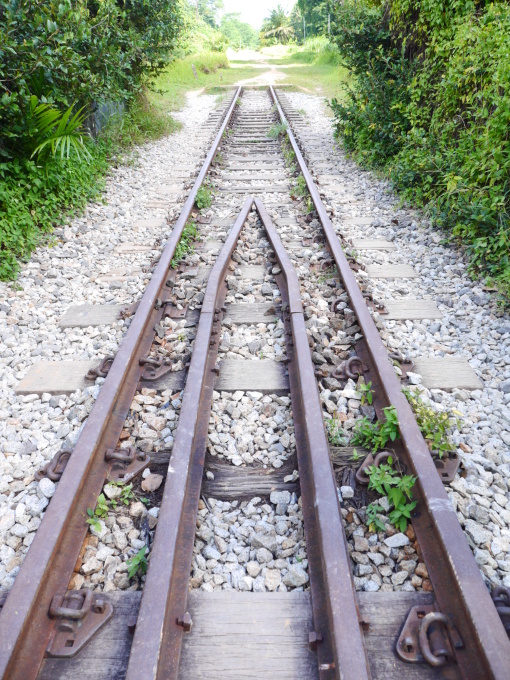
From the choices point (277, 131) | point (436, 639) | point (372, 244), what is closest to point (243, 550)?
point (436, 639)

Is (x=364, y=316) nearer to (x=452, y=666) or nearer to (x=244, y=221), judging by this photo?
(x=452, y=666)

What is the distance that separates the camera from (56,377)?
2977mm

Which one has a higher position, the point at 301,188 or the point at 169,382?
the point at 301,188

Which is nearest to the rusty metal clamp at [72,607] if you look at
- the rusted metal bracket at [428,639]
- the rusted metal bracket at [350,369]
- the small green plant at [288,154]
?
the rusted metal bracket at [428,639]

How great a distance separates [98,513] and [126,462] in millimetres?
297

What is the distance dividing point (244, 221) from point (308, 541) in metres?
3.92

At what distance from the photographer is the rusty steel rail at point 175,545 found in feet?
4.91

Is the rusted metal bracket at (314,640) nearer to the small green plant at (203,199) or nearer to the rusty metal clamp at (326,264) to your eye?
the rusty metal clamp at (326,264)

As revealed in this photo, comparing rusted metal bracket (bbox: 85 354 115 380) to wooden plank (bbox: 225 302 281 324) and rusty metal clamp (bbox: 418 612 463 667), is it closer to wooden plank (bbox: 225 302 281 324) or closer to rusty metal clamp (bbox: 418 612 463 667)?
wooden plank (bbox: 225 302 281 324)

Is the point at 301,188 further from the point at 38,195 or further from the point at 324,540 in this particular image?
the point at 324,540

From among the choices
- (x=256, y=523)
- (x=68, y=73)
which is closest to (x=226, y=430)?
(x=256, y=523)

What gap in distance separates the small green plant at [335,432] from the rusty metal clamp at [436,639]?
0.93m

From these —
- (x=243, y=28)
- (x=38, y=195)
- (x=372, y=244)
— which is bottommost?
(x=372, y=244)

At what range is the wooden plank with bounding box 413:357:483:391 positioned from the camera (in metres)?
2.84
